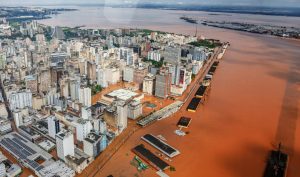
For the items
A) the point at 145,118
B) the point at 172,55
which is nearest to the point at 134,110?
the point at 145,118

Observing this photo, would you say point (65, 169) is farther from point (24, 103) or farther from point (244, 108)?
point (244, 108)

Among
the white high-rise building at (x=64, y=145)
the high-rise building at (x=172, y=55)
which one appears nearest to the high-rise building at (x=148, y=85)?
the white high-rise building at (x=64, y=145)

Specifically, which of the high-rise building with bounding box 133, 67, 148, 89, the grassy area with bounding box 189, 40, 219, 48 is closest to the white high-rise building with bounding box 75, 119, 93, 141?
the high-rise building with bounding box 133, 67, 148, 89

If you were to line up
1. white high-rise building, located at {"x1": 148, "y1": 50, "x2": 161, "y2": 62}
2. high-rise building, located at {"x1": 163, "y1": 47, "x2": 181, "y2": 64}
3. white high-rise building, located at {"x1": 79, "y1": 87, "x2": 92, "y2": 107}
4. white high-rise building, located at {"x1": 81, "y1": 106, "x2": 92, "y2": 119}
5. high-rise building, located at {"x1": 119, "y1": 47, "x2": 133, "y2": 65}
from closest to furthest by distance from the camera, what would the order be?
white high-rise building, located at {"x1": 81, "y1": 106, "x2": 92, "y2": 119}, white high-rise building, located at {"x1": 79, "y1": 87, "x2": 92, "y2": 107}, high-rise building, located at {"x1": 119, "y1": 47, "x2": 133, "y2": 65}, high-rise building, located at {"x1": 163, "y1": 47, "x2": 181, "y2": 64}, white high-rise building, located at {"x1": 148, "y1": 50, "x2": 161, "y2": 62}

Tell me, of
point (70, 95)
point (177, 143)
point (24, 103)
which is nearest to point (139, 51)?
point (70, 95)

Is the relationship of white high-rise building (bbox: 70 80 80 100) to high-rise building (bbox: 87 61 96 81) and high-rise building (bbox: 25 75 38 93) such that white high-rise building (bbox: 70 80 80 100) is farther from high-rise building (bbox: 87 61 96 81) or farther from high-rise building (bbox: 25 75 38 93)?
high-rise building (bbox: 87 61 96 81)

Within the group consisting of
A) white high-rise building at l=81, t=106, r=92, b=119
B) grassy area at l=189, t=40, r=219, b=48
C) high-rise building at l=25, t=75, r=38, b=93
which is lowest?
white high-rise building at l=81, t=106, r=92, b=119
